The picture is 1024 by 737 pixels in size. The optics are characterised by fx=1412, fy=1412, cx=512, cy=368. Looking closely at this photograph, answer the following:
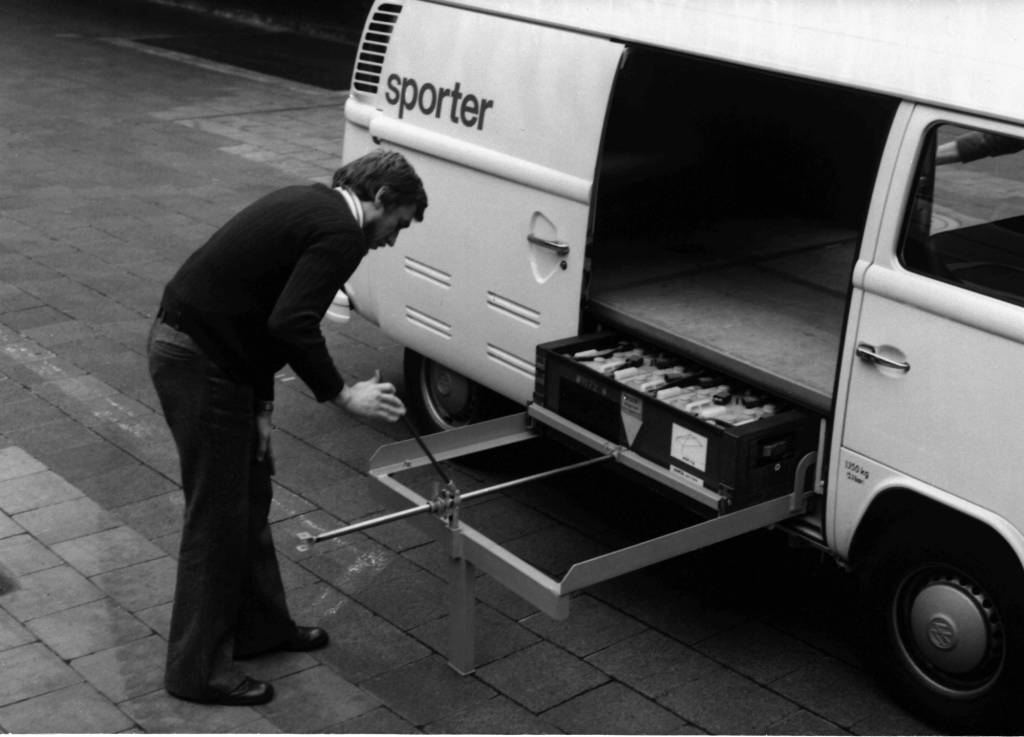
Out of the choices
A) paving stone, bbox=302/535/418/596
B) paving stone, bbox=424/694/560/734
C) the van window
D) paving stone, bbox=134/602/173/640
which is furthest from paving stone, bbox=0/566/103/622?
the van window

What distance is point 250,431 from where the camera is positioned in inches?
179

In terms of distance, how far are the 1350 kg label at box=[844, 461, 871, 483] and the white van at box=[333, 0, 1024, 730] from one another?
13 mm

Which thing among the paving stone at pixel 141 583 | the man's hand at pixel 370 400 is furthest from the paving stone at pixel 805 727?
the paving stone at pixel 141 583

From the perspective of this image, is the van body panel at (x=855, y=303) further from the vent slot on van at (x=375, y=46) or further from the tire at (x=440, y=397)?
the vent slot on van at (x=375, y=46)

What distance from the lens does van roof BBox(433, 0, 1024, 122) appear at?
13.5 ft

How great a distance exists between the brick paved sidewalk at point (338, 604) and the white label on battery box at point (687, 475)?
2.16 feet

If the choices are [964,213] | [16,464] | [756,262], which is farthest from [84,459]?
[964,213]

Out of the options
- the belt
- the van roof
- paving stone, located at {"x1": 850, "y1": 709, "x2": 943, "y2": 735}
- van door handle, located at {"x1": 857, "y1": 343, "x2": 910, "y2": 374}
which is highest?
the van roof

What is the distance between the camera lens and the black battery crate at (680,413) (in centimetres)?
470

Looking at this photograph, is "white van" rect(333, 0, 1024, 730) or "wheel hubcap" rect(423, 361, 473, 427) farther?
"wheel hubcap" rect(423, 361, 473, 427)

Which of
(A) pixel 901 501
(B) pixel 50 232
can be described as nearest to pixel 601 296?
(A) pixel 901 501

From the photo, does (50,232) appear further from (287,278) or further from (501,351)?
(287,278)

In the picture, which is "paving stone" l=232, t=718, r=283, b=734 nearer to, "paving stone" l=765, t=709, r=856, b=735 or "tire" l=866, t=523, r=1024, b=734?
→ "paving stone" l=765, t=709, r=856, b=735

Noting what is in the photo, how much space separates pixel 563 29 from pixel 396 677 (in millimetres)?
2552
